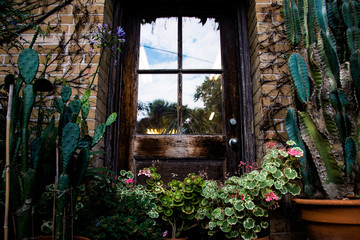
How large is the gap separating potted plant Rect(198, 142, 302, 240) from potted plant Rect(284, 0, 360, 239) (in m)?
0.10

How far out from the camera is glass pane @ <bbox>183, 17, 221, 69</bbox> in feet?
8.25

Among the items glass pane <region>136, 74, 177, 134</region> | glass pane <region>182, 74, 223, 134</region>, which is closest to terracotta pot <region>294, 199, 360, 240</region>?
glass pane <region>182, 74, 223, 134</region>

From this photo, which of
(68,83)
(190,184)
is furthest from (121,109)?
(190,184)

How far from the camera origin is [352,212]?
1341mm

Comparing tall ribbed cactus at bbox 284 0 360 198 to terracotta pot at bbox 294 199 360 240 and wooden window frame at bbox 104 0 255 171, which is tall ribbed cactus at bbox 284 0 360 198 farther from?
wooden window frame at bbox 104 0 255 171

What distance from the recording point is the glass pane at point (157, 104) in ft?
7.73

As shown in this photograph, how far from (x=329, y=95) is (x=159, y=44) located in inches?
63.2

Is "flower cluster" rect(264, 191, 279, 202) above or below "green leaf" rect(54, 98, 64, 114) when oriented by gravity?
below

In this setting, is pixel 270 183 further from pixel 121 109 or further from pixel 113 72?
pixel 113 72

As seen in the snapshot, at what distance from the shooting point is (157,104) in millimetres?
2426

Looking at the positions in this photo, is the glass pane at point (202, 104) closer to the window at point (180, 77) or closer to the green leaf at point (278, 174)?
the window at point (180, 77)

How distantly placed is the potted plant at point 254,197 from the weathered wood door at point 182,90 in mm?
556

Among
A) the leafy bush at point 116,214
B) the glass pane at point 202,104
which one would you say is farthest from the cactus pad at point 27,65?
the glass pane at point 202,104

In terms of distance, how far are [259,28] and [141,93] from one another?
1175 millimetres
